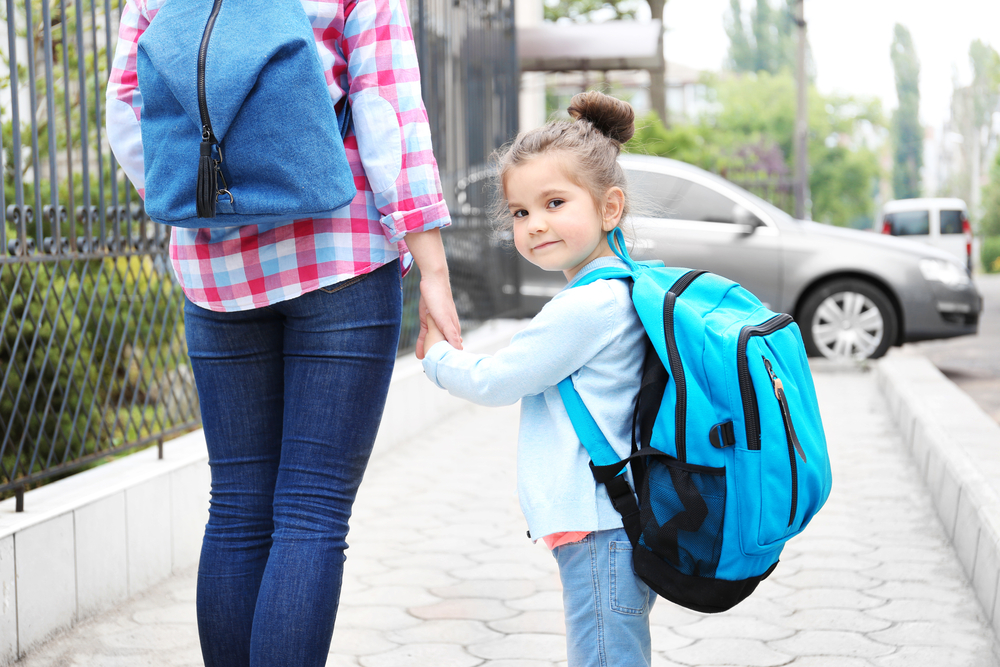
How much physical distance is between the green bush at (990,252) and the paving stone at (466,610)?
1568 inches

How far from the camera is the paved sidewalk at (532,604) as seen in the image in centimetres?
267

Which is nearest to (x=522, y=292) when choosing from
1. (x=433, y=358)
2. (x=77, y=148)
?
(x=77, y=148)

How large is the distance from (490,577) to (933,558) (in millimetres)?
1515

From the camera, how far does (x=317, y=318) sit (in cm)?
171

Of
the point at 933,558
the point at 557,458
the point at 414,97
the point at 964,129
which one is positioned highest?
the point at 964,129

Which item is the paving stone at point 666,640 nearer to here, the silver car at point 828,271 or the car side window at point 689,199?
the silver car at point 828,271

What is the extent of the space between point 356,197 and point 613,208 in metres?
0.48

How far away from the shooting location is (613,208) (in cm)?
189

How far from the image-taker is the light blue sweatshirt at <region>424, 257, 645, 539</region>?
5.71 feet

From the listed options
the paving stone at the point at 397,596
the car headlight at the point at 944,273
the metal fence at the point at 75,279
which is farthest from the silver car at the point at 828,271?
the paving stone at the point at 397,596

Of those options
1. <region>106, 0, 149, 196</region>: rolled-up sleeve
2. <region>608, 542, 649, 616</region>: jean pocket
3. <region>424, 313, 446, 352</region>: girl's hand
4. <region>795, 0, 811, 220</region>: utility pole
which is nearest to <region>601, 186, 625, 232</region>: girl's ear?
<region>424, 313, 446, 352</region>: girl's hand

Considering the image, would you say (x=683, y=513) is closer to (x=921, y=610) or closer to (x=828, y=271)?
(x=921, y=610)

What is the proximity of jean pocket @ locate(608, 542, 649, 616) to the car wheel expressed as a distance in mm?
7328

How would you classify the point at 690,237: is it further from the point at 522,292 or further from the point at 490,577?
the point at 490,577
